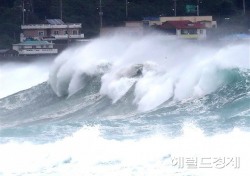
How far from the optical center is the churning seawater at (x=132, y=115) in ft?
53.9

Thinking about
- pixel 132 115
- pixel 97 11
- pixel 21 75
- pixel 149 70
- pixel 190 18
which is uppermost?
pixel 97 11

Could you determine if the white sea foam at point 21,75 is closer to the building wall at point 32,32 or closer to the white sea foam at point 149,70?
the white sea foam at point 149,70

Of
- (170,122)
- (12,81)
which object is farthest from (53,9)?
(170,122)

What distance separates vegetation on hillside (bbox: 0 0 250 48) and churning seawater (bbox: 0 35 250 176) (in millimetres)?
19862

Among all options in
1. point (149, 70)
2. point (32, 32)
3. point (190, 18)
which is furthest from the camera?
point (190, 18)

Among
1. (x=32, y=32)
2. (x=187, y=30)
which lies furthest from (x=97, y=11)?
(x=187, y=30)

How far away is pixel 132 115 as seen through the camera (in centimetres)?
2378

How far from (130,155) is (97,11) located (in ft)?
137

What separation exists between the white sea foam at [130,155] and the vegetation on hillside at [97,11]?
36.4 metres

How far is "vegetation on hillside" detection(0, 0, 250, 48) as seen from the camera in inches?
2189

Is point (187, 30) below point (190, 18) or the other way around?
below

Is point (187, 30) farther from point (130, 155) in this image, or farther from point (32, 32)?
point (130, 155)

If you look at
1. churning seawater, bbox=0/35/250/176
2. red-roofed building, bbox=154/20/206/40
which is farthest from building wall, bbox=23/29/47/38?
churning seawater, bbox=0/35/250/176

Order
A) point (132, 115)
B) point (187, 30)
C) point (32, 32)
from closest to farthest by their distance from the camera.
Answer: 1. point (132, 115)
2. point (187, 30)
3. point (32, 32)
